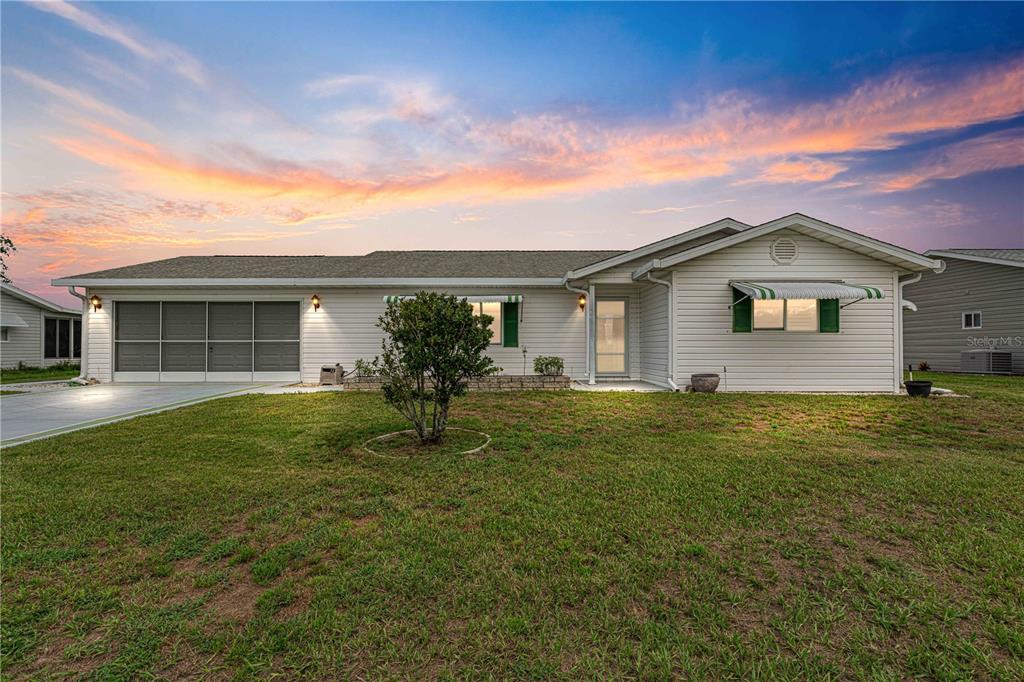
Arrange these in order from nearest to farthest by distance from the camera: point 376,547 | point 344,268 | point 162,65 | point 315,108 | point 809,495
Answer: point 376,547, point 809,495, point 162,65, point 315,108, point 344,268

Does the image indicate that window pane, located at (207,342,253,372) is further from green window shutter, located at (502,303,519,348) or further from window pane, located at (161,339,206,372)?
green window shutter, located at (502,303,519,348)

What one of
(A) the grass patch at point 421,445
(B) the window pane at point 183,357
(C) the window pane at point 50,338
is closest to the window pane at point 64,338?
(C) the window pane at point 50,338

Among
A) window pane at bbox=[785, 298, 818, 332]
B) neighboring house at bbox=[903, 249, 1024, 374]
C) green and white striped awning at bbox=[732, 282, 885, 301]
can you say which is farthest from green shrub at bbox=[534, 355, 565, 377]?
neighboring house at bbox=[903, 249, 1024, 374]

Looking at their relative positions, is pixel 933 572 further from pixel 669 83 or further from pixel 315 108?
pixel 315 108

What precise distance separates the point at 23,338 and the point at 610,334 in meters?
24.7

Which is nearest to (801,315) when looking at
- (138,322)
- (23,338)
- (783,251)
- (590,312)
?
(783,251)

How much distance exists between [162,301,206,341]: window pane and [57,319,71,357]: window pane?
47.1 ft

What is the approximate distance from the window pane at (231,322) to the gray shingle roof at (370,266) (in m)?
0.96

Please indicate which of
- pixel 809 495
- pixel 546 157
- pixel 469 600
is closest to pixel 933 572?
pixel 809 495

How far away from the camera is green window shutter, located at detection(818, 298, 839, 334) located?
393 inches

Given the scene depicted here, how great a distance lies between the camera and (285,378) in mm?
12086

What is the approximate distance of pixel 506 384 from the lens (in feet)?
34.2

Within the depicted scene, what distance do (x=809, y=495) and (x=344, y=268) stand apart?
41.0 feet

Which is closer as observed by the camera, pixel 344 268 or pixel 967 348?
pixel 344 268
